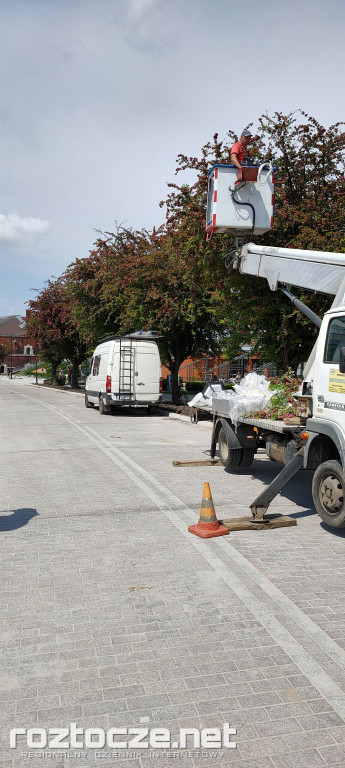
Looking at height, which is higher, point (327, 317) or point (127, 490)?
point (327, 317)

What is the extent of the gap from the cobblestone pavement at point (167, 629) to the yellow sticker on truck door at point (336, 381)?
5.34 ft

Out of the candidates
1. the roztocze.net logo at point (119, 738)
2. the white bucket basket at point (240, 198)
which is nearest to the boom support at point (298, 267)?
the white bucket basket at point (240, 198)

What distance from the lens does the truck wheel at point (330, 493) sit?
6133mm

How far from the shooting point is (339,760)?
2.81 m

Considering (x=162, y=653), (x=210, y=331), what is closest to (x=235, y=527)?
(x=162, y=653)

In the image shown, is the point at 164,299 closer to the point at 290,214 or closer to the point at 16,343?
the point at 290,214

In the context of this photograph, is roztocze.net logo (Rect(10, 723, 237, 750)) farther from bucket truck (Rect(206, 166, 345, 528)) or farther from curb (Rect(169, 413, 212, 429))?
curb (Rect(169, 413, 212, 429))

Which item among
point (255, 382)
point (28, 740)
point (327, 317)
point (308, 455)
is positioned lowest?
point (28, 740)

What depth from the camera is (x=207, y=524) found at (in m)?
6.37

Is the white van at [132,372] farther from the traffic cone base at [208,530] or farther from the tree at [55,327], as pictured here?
the tree at [55,327]

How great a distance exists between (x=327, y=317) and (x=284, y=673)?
437 centimetres

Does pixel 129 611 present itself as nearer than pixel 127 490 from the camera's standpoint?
Yes

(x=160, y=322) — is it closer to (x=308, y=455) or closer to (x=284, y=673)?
(x=308, y=455)

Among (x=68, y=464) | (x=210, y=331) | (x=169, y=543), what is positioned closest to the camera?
(x=169, y=543)
